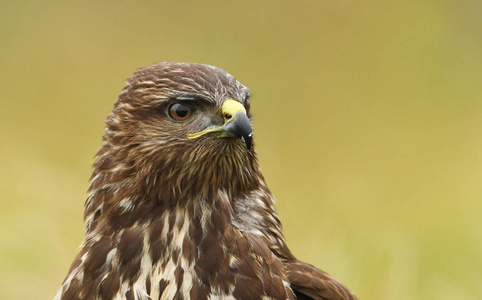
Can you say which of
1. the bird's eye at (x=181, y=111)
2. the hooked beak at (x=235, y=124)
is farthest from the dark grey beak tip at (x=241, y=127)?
the bird's eye at (x=181, y=111)

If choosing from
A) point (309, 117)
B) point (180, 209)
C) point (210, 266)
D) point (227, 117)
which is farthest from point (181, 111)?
point (309, 117)

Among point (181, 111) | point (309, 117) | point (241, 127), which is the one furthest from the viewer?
point (309, 117)

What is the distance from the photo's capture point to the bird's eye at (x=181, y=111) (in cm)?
410

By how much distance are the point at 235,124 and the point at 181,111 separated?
256mm

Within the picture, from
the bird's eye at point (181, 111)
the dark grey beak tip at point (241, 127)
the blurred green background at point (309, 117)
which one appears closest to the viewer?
the dark grey beak tip at point (241, 127)

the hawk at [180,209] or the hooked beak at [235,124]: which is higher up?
the hooked beak at [235,124]

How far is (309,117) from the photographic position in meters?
8.35

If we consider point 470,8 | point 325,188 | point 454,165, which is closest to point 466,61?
point 470,8

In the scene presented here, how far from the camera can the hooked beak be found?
3.94m

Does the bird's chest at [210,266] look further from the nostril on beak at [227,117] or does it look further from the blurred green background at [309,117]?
the blurred green background at [309,117]

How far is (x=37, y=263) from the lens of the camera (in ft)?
21.1

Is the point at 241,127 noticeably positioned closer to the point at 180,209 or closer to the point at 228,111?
the point at 228,111

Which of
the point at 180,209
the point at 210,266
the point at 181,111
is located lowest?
the point at 210,266

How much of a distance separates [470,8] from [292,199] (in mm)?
2320
